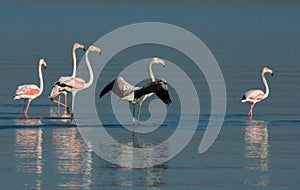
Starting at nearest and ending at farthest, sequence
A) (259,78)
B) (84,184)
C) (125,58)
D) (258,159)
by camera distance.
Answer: (84,184)
(258,159)
(259,78)
(125,58)

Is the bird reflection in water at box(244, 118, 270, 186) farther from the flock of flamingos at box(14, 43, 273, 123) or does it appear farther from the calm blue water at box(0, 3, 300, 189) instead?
the flock of flamingos at box(14, 43, 273, 123)

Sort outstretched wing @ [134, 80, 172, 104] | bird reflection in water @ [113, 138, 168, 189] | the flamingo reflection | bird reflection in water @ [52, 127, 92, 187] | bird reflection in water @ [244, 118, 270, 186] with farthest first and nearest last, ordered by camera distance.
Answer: outstretched wing @ [134, 80, 172, 104] → the flamingo reflection → bird reflection in water @ [244, 118, 270, 186] → bird reflection in water @ [52, 127, 92, 187] → bird reflection in water @ [113, 138, 168, 189]

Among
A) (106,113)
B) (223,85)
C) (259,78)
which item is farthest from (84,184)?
(259,78)

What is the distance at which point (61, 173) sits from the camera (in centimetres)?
1470

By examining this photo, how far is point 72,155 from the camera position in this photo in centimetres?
1614

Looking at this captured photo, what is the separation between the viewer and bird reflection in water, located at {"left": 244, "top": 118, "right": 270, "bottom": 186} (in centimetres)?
1491

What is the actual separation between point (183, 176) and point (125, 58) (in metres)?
18.0

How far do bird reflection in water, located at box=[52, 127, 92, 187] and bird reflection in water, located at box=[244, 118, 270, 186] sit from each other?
2388 mm

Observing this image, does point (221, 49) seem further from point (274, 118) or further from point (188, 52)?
point (274, 118)

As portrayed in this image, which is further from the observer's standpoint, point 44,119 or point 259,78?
point 259,78

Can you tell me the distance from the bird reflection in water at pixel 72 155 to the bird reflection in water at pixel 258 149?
2388 millimetres

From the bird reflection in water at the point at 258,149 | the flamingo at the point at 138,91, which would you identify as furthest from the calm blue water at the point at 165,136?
the flamingo at the point at 138,91

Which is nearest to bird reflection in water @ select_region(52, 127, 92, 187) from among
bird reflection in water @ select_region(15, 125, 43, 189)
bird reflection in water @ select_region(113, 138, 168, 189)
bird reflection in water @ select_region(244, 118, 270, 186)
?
bird reflection in water @ select_region(15, 125, 43, 189)

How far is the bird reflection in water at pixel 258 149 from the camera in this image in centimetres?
1491
